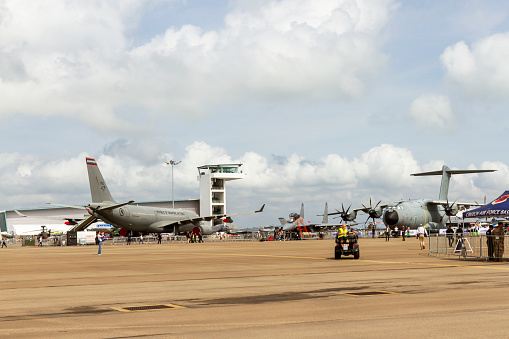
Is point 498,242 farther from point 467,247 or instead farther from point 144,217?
point 144,217

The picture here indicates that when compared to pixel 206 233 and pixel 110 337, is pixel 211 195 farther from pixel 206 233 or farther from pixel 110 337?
pixel 110 337

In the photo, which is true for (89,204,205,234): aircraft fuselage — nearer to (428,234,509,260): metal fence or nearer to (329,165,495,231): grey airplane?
(329,165,495,231): grey airplane

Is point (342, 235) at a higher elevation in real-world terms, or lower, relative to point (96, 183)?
lower

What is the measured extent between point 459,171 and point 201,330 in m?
73.4

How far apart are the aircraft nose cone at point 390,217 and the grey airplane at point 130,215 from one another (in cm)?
1575

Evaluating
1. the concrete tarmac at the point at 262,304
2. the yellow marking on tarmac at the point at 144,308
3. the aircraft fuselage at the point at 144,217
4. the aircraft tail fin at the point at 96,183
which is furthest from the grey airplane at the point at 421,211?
the yellow marking on tarmac at the point at 144,308

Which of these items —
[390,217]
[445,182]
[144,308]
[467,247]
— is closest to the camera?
[144,308]

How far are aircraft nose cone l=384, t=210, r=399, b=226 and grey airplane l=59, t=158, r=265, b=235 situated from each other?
51.7 feet

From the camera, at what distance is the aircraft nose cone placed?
6406 centimetres

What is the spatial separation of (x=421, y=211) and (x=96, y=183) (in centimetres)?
3857

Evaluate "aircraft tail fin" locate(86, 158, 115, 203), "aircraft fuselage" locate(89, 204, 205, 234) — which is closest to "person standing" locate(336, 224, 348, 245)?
"aircraft fuselage" locate(89, 204, 205, 234)

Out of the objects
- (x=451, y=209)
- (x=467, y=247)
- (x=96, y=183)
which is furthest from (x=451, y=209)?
(x=467, y=247)

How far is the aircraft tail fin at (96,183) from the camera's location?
65.0m

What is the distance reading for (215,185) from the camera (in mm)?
119000
